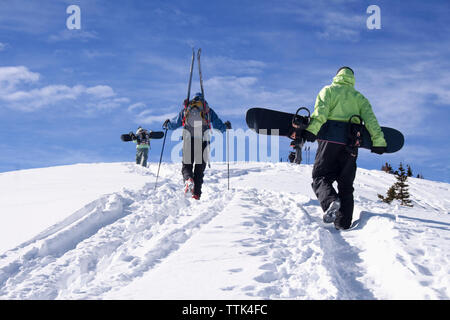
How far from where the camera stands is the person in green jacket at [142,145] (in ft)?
65.4

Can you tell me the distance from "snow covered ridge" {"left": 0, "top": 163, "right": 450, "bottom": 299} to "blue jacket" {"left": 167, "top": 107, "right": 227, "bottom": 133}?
183 centimetres

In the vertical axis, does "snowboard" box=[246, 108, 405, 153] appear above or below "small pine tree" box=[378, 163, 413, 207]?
above

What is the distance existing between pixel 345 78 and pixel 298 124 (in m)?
1.01

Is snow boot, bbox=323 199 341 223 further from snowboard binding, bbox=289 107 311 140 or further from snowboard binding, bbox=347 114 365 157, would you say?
snowboard binding, bbox=289 107 311 140

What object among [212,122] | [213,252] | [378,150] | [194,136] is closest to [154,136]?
[212,122]

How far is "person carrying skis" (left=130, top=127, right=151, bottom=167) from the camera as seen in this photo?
19928mm

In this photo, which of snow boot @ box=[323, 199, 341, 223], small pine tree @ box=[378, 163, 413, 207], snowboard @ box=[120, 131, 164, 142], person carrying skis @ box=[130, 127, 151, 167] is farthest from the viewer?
person carrying skis @ box=[130, 127, 151, 167]

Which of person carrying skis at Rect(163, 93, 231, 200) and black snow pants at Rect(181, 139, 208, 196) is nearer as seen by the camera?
person carrying skis at Rect(163, 93, 231, 200)

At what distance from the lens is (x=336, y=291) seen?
11.1 ft

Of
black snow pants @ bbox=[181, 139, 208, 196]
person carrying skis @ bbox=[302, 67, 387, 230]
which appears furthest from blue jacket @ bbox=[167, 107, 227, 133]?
person carrying skis @ bbox=[302, 67, 387, 230]

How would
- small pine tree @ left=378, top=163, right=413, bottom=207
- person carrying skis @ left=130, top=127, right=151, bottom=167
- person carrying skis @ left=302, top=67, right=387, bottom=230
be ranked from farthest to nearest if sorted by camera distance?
1. person carrying skis @ left=130, top=127, right=151, bottom=167
2. small pine tree @ left=378, top=163, right=413, bottom=207
3. person carrying skis @ left=302, top=67, right=387, bottom=230

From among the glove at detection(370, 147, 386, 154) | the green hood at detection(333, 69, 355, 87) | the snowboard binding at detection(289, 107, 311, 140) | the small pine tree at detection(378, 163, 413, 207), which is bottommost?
the small pine tree at detection(378, 163, 413, 207)

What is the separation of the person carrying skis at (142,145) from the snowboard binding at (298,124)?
14.5 metres

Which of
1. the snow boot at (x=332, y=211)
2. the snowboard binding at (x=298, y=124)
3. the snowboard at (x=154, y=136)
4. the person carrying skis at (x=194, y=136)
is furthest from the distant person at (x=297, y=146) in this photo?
the snowboard at (x=154, y=136)
